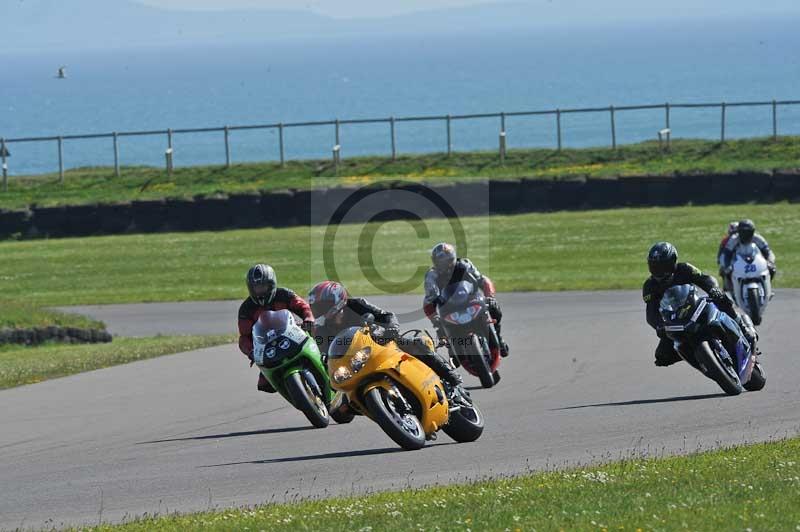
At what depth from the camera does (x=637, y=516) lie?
27.1 ft

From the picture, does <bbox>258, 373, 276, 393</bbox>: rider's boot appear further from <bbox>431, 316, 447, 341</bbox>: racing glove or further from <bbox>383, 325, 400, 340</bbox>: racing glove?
<bbox>431, 316, 447, 341</bbox>: racing glove

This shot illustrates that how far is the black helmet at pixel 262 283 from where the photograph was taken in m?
13.4

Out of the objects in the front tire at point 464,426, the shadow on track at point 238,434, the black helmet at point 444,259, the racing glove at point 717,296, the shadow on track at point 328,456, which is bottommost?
the shadow on track at point 238,434

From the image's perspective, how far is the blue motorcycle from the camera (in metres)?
13.8

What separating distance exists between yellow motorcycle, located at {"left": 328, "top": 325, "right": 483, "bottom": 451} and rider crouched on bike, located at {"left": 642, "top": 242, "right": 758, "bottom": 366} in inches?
129

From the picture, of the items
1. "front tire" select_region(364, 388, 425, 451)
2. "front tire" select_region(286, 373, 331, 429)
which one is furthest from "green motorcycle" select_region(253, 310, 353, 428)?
"front tire" select_region(364, 388, 425, 451)

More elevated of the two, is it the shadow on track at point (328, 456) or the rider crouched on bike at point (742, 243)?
the rider crouched on bike at point (742, 243)

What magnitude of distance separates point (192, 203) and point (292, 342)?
83.0ft

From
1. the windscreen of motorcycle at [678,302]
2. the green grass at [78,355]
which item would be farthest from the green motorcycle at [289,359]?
the green grass at [78,355]

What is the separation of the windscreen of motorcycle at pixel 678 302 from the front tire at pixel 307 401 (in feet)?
11.3

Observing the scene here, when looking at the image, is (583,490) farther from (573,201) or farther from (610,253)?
(573,201)

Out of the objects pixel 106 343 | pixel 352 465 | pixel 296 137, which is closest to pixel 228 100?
pixel 296 137

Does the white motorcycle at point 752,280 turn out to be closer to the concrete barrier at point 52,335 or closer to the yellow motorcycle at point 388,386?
the yellow motorcycle at point 388,386

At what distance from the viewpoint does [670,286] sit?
45.9 ft
